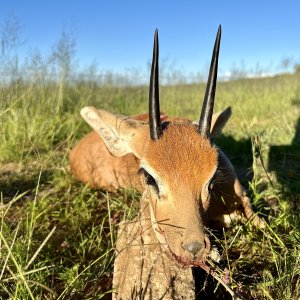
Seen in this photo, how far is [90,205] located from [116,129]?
3.26ft

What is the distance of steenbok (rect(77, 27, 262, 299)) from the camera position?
234cm

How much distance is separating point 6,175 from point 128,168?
1.78 m

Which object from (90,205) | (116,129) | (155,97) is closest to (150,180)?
(155,97)

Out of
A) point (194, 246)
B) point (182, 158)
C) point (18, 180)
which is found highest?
point (182, 158)

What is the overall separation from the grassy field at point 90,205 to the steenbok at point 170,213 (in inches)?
7.2

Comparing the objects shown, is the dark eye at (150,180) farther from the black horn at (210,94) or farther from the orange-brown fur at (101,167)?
the orange-brown fur at (101,167)

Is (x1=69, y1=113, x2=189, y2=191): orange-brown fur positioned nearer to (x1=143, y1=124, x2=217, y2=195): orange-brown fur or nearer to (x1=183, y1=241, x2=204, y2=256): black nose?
(x1=143, y1=124, x2=217, y2=195): orange-brown fur

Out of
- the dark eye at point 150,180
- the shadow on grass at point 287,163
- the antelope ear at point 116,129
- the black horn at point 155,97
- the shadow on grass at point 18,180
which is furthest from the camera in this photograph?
the shadow on grass at point 18,180

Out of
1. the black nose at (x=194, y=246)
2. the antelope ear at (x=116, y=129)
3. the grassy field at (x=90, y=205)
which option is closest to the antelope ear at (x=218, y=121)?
the grassy field at (x=90, y=205)

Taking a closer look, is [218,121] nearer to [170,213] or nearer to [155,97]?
[155,97]

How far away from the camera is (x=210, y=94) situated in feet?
9.29

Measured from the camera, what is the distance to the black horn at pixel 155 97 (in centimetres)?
263

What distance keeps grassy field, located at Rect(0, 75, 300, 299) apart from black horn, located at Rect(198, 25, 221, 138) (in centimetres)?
75

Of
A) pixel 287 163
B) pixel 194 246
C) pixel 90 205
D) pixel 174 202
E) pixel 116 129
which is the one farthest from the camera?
pixel 287 163
